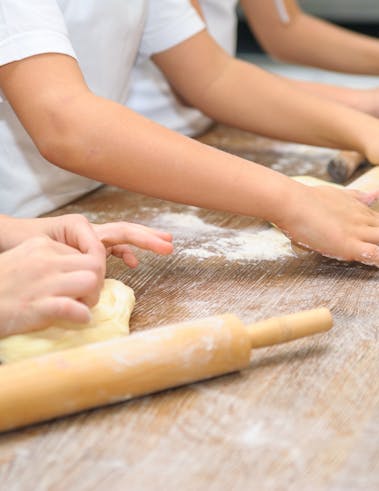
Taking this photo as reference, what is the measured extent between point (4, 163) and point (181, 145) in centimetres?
35

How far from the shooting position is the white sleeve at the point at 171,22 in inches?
53.8

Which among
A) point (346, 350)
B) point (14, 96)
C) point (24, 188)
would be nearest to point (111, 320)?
point (346, 350)

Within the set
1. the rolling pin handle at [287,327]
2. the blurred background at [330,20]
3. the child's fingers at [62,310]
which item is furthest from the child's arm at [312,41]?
the child's fingers at [62,310]

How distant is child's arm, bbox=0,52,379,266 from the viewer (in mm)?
978

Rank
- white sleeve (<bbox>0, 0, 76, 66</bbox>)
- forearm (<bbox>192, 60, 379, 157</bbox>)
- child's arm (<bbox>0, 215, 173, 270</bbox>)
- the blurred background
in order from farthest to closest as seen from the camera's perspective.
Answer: the blurred background
forearm (<bbox>192, 60, 379, 157</bbox>)
white sleeve (<bbox>0, 0, 76, 66</bbox>)
child's arm (<bbox>0, 215, 173, 270</bbox>)

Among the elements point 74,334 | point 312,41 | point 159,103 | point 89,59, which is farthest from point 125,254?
point 312,41

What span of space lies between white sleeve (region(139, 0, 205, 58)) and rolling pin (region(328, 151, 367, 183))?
1.13 feet

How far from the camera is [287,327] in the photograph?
0.76 meters

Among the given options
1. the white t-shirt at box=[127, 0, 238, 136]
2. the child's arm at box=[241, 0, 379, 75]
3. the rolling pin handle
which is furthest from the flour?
the child's arm at box=[241, 0, 379, 75]

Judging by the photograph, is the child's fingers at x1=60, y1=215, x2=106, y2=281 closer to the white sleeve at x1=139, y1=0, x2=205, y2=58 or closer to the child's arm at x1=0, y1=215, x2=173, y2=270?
the child's arm at x1=0, y1=215, x2=173, y2=270

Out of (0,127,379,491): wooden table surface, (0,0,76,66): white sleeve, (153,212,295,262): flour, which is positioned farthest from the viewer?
(153,212,295,262): flour

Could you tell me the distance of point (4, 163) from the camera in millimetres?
1203

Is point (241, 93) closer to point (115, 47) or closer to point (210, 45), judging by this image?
point (210, 45)

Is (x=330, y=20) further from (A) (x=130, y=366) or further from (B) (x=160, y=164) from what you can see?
(A) (x=130, y=366)
